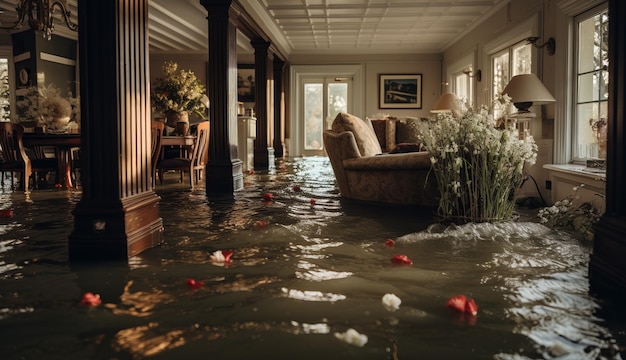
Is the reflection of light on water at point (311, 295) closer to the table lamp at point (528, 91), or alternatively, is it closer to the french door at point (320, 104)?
the table lamp at point (528, 91)

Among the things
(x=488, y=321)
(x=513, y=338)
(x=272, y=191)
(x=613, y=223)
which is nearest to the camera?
(x=513, y=338)

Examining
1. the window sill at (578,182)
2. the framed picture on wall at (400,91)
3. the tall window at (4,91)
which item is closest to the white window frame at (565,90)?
the window sill at (578,182)

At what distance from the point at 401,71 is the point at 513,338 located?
488 inches

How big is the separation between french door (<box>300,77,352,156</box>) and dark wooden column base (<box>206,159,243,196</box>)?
7830 millimetres

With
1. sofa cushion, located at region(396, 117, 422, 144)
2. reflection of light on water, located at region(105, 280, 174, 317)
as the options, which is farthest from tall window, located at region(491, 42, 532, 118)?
reflection of light on water, located at region(105, 280, 174, 317)

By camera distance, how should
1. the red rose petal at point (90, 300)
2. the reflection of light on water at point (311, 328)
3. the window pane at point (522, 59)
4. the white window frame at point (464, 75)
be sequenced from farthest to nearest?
the white window frame at point (464, 75)
the window pane at point (522, 59)
the red rose petal at point (90, 300)
the reflection of light on water at point (311, 328)

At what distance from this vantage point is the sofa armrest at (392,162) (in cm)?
466

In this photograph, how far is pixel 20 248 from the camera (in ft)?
10.2

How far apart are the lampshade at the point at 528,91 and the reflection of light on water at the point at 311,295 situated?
3.95m

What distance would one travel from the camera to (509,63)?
802cm

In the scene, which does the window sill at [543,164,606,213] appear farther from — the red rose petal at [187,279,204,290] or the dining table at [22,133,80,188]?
the dining table at [22,133,80,188]

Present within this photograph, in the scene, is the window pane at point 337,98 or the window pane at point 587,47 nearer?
the window pane at point 587,47

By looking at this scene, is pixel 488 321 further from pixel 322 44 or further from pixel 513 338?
pixel 322 44

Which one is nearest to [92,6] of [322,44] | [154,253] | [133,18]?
[133,18]
